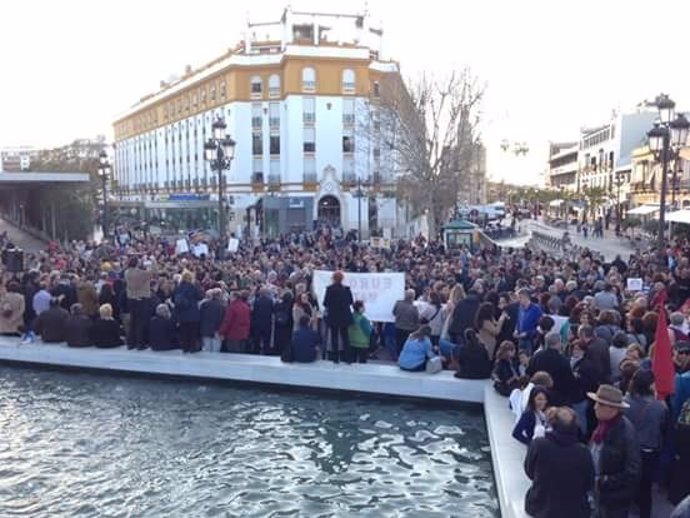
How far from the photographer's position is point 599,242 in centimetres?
4381

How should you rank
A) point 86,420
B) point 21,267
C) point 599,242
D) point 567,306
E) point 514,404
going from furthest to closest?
point 599,242, point 21,267, point 567,306, point 86,420, point 514,404

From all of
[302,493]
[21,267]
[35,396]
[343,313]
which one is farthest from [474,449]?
[21,267]

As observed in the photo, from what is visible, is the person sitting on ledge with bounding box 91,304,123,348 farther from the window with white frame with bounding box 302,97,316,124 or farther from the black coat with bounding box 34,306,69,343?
the window with white frame with bounding box 302,97,316,124

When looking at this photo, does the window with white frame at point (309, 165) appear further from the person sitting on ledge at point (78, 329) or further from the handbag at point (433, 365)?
the handbag at point (433, 365)

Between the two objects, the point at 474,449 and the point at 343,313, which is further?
the point at 343,313

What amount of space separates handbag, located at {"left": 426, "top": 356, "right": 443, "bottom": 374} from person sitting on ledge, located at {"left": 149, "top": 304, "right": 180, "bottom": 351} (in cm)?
511

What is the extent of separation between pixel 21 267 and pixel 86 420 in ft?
44.4

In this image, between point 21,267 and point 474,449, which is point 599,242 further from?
point 474,449

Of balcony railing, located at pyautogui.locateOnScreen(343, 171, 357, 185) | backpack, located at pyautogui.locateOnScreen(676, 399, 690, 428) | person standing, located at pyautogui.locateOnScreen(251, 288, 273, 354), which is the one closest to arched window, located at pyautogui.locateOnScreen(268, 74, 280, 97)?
balcony railing, located at pyautogui.locateOnScreen(343, 171, 357, 185)

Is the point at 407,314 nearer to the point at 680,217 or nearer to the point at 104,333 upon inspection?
the point at 104,333

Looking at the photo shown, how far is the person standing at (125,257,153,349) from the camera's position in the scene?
1387 cm

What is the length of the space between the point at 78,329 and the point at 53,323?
2.11ft

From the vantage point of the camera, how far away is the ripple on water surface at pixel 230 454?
8383mm

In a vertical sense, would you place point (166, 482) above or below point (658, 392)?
below
